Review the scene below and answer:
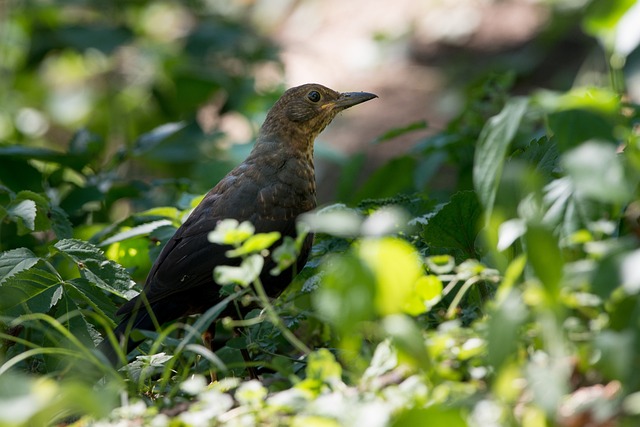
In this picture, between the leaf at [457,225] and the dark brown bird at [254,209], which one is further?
the dark brown bird at [254,209]

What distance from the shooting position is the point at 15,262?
103 inches

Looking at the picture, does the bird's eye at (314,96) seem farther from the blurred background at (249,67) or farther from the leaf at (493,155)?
the leaf at (493,155)

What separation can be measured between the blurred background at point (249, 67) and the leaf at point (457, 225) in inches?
70.6

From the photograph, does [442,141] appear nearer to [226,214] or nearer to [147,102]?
[226,214]

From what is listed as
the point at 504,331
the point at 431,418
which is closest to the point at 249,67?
the point at 504,331

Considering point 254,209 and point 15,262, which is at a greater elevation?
point 15,262

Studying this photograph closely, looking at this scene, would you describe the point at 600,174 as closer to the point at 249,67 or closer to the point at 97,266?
the point at 97,266

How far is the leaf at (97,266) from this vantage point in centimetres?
272

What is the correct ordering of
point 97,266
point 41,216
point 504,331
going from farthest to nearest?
point 41,216 → point 97,266 → point 504,331

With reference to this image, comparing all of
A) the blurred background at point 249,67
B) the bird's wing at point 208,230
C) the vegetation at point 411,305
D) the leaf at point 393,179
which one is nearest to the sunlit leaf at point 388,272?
the vegetation at point 411,305

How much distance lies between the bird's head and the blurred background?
0.40 metres

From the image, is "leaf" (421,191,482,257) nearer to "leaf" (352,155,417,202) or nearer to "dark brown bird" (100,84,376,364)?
"dark brown bird" (100,84,376,364)

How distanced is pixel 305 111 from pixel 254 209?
30.4 inches

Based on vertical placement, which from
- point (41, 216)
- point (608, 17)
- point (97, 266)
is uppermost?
point (608, 17)
